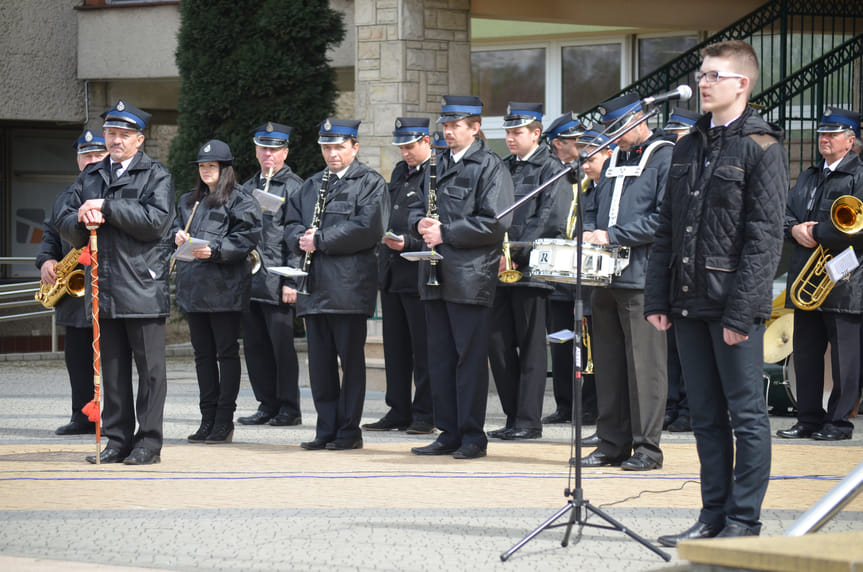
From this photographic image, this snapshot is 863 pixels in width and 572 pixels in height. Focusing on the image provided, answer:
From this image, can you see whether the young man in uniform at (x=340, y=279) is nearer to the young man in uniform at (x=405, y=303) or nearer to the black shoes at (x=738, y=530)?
the young man in uniform at (x=405, y=303)

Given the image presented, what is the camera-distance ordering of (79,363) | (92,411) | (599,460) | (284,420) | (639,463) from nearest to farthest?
(639,463) < (599,460) < (92,411) < (79,363) < (284,420)

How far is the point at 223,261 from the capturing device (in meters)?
9.48

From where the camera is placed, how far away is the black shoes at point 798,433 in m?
9.42

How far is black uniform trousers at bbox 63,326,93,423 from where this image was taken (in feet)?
33.1

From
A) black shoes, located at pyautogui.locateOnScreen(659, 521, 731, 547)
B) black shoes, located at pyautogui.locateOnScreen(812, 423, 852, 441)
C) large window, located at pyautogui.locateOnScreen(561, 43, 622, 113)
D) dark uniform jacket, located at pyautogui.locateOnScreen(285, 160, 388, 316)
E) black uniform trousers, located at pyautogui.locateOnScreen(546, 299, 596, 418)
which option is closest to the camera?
black shoes, located at pyautogui.locateOnScreen(659, 521, 731, 547)

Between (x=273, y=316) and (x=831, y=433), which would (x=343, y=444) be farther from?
(x=831, y=433)

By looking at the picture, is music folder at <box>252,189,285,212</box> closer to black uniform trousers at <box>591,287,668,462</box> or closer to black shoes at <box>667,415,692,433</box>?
black uniform trousers at <box>591,287,668,462</box>

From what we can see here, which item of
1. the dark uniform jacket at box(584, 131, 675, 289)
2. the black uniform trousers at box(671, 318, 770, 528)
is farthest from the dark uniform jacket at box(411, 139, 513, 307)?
the black uniform trousers at box(671, 318, 770, 528)

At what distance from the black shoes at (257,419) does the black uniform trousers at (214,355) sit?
3.39ft

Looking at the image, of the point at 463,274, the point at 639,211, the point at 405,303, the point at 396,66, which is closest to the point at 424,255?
the point at 463,274

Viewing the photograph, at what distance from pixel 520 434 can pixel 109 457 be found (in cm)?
288

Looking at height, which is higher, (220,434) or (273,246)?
(273,246)

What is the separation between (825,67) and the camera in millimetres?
14562

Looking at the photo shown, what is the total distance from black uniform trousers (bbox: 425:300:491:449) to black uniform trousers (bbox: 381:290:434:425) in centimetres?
137
